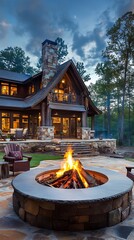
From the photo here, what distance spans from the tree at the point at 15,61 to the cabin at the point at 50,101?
17.4 metres

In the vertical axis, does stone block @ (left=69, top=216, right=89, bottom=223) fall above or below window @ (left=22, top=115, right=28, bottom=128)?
below

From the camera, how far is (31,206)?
3014mm

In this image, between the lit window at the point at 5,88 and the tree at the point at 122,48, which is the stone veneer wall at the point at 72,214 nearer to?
the lit window at the point at 5,88

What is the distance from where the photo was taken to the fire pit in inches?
110

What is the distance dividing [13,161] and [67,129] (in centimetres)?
1264

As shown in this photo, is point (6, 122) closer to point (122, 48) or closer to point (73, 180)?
point (73, 180)

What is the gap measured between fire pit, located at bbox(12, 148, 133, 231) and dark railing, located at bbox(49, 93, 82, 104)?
13.5 m

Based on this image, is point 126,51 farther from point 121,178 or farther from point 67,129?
point 121,178

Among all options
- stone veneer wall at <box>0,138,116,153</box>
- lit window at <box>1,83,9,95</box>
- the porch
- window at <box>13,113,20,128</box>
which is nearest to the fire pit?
the porch

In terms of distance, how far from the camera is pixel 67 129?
18703 mm

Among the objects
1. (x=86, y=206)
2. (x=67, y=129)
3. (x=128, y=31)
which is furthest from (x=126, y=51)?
(x=86, y=206)

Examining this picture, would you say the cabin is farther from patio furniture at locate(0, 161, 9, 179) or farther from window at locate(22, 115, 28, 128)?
patio furniture at locate(0, 161, 9, 179)

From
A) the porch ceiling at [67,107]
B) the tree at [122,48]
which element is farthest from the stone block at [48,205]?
the tree at [122,48]

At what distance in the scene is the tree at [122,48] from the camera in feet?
69.4
